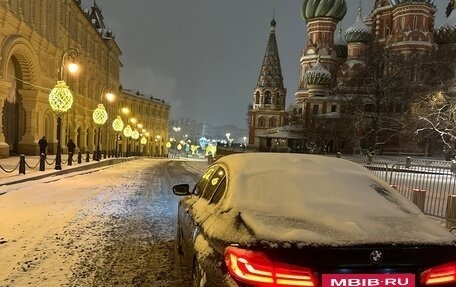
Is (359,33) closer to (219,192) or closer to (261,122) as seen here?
(261,122)

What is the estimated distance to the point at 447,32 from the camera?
Answer: 196ft

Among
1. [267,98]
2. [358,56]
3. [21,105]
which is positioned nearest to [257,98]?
[267,98]

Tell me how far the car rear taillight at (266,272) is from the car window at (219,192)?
1.34m

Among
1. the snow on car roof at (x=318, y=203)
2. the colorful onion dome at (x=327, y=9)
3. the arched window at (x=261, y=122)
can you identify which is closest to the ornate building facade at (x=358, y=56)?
the colorful onion dome at (x=327, y=9)

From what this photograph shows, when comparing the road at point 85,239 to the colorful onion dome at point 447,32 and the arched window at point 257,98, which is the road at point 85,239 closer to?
the colorful onion dome at point 447,32

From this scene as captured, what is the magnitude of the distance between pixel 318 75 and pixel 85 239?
63526 mm

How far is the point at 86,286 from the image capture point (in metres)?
5.04

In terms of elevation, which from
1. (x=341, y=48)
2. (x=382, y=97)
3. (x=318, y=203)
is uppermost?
(x=341, y=48)

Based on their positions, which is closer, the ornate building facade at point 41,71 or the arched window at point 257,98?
the ornate building facade at point 41,71

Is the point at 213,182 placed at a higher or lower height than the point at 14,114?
lower

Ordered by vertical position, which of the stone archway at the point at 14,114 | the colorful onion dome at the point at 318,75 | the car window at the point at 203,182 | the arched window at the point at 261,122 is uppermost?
the colorful onion dome at the point at 318,75

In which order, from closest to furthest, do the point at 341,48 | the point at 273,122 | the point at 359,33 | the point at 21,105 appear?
the point at 21,105 → the point at 359,33 → the point at 341,48 → the point at 273,122

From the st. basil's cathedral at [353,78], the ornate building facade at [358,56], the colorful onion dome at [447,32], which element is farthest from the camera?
the colorful onion dome at [447,32]

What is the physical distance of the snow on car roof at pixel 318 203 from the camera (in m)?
3.06
